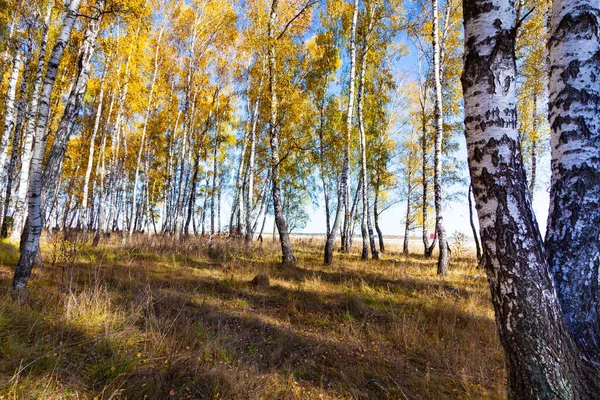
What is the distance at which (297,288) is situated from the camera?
562cm

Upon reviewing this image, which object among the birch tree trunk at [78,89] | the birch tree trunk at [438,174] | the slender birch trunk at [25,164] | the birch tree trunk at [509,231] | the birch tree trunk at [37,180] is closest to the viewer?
the birch tree trunk at [509,231]

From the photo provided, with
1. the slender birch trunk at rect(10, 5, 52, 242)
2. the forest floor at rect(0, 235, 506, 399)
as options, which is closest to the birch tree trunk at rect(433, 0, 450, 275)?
the forest floor at rect(0, 235, 506, 399)

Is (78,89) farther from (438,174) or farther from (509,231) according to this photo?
(438,174)

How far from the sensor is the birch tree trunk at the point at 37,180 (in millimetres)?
3662

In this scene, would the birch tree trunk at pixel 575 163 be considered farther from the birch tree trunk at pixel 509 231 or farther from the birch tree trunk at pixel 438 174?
the birch tree trunk at pixel 438 174

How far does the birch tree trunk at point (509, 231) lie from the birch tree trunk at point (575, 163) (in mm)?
430

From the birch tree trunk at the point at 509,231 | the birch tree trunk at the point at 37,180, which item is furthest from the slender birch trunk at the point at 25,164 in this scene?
the birch tree trunk at the point at 509,231

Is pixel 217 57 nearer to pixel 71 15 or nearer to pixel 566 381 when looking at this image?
pixel 71 15

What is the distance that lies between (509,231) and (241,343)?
2.72 metres

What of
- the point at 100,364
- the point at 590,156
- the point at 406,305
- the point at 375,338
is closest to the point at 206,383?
the point at 100,364

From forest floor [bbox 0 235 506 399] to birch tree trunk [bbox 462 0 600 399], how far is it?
878 mm

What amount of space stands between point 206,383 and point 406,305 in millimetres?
3624

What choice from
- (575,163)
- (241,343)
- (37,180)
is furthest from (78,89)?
(575,163)

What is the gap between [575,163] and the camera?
2.04m
